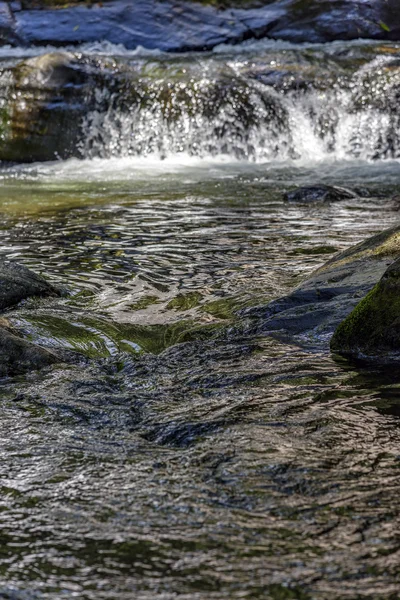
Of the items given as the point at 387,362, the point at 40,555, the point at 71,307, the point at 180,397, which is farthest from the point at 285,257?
the point at 40,555

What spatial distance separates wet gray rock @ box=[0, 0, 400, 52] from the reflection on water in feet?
43.5

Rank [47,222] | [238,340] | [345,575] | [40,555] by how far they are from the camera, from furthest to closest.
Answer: [47,222]
[238,340]
[40,555]
[345,575]

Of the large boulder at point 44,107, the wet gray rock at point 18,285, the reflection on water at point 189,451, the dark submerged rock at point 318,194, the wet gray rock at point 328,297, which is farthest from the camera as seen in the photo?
the large boulder at point 44,107

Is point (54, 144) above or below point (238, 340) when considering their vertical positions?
above

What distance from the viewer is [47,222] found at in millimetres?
9766

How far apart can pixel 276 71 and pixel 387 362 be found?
12657 mm

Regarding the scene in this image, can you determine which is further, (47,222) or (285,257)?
(47,222)

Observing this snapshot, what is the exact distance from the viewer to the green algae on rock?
4664 millimetres

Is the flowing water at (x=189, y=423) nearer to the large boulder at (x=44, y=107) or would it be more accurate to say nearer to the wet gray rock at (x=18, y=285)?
the wet gray rock at (x=18, y=285)

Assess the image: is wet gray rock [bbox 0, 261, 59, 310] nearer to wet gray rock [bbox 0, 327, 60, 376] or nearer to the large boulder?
wet gray rock [bbox 0, 327, 60, 376]

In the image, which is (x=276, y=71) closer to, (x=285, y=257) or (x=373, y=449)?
(x=285, y=257)

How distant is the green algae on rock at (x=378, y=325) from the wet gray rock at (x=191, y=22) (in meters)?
15.7

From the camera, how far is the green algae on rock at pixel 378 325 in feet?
15.3

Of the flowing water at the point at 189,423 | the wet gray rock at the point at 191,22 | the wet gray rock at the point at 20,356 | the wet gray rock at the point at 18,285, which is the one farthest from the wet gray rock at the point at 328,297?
the wet gray rock at the point at 191,22
